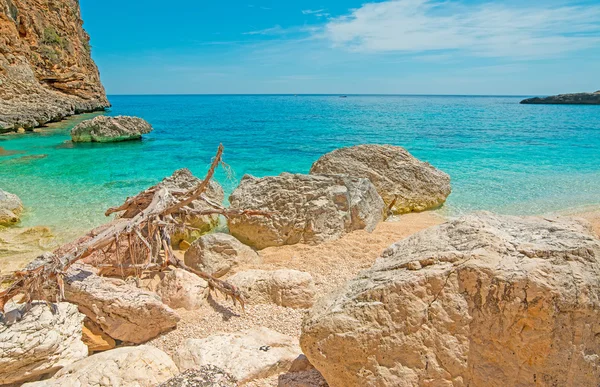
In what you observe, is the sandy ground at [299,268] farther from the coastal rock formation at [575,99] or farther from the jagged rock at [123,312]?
the coastal rock formation at [575,99]

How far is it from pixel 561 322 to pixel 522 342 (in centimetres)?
31

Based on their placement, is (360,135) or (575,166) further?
(360,135)

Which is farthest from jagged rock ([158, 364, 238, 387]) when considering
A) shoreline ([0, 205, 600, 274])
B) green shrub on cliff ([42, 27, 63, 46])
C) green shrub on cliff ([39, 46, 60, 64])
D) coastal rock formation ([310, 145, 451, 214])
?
green shrub on cliff ([42, 27, 63, 46])

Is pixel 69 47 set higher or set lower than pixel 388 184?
higher

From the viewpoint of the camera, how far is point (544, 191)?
14.2 m

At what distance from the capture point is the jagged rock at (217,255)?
6.81 metres

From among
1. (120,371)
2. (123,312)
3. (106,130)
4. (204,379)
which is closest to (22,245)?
(123,312)

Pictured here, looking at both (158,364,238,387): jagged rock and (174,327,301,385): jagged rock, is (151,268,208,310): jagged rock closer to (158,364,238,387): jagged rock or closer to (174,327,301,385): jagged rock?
(174,327,301,385): jagged rock

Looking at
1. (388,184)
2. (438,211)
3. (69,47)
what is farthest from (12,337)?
(69,47)

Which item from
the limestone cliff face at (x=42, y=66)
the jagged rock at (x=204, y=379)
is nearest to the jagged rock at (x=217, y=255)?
the jagged rock at (x=204, y=379)

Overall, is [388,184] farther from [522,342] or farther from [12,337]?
[12,337]

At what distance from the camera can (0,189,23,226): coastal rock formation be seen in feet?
33.3

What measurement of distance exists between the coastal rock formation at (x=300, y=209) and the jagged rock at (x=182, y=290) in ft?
8.47

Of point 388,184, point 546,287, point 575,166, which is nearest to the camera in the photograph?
point 546,287
